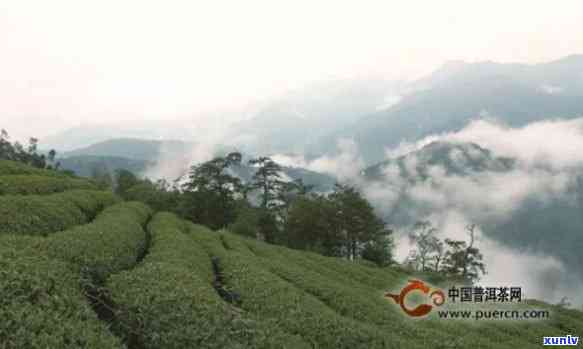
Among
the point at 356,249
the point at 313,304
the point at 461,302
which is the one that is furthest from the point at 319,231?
the point at 313,304

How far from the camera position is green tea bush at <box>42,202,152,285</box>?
596 inches

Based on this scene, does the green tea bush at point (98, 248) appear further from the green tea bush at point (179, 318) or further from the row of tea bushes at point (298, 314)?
the row of tea bushes at point (298, 314)

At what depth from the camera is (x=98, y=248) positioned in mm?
17500

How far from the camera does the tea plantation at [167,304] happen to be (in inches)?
379

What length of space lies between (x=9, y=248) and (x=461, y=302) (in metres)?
23.2

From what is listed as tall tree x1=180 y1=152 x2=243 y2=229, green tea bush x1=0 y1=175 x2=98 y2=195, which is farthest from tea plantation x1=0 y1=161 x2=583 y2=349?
tall tree x1=180 y1=152 x2=243 y2=229

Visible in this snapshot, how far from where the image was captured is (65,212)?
24.4 metres

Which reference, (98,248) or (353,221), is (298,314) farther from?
(353,221)

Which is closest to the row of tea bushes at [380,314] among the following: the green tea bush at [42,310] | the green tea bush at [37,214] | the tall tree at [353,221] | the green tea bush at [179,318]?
the green tea bush at [179,318]

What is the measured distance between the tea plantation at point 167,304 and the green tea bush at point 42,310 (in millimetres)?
28

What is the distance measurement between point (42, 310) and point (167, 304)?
368 cm

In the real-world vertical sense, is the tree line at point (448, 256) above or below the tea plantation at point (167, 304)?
below

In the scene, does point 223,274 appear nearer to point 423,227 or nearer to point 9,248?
point 9,248

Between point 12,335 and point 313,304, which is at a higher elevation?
point 12,335
